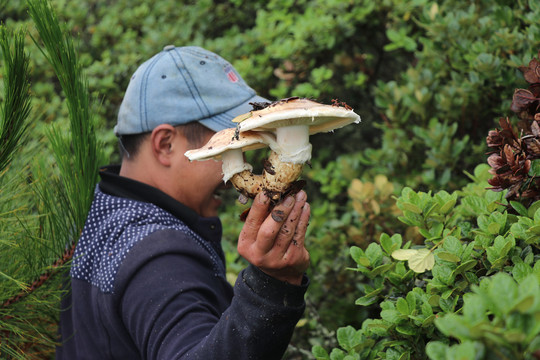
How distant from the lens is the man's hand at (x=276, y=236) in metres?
1.30

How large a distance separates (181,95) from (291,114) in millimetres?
1008

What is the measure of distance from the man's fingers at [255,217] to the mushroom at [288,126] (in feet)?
0.09

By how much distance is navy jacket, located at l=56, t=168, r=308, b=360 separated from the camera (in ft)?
4.33

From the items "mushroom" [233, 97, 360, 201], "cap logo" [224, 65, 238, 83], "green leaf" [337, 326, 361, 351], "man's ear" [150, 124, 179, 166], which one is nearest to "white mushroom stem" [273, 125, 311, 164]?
"mushroom" [233, 97, 360, 201]

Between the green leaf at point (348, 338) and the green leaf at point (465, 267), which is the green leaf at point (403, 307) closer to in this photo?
the green leaf at point (465, 267)

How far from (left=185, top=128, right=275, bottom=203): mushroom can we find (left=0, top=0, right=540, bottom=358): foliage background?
1.26 feet

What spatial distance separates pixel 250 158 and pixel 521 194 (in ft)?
8.21

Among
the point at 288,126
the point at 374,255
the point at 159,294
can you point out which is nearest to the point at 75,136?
the point at 159,294

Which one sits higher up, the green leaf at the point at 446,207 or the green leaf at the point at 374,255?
the green leaf at the point at 446,207

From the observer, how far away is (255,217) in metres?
1.32

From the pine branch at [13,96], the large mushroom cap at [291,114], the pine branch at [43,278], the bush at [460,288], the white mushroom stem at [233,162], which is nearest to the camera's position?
the bush at [460,288]

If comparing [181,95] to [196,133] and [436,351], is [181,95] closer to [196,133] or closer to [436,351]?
[196,133]

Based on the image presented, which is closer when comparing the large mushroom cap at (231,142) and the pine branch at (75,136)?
the large mushroom cap at (231,142)

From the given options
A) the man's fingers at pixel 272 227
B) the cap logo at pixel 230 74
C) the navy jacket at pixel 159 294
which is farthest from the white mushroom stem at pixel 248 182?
the cap logo at pixel 230 74
